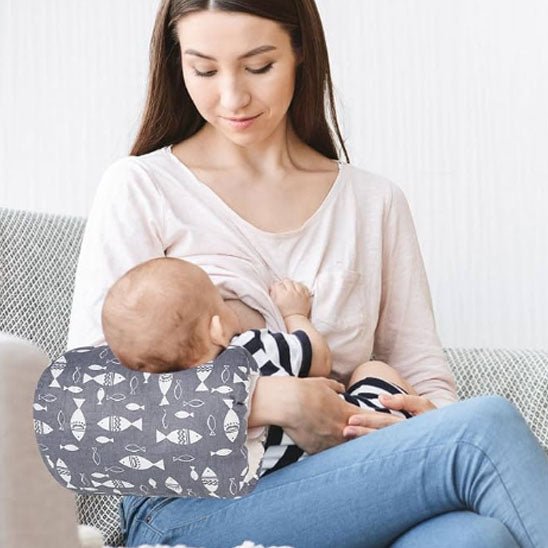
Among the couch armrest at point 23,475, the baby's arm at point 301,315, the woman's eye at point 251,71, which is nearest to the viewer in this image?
the couch armrest at point 23,475

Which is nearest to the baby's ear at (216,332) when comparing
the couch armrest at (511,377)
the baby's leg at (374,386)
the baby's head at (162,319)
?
the baby's head at (162,319)

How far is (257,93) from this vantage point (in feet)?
5.48

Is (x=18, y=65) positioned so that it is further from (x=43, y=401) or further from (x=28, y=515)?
(x=28, y=515)

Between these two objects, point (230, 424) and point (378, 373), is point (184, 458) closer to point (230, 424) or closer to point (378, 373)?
point (230, 424)

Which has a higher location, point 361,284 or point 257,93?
point 257,93

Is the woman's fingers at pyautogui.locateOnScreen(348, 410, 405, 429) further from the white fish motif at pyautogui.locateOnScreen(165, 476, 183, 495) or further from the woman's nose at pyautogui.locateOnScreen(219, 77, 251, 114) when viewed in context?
the woman's nose at pyautogui.locateOnScreen(219, 77, 251, 114)

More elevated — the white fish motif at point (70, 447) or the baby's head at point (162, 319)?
the baby's head at point (162, 319)

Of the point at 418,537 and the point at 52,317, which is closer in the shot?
the point at 418,537

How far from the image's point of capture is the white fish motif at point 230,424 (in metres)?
1.35

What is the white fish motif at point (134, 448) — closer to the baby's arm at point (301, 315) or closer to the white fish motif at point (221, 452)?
the white fish motif at point (221, 452)

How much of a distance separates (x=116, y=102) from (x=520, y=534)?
A: 167 centimetres

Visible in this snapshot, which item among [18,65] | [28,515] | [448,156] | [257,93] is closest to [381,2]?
[448,156]

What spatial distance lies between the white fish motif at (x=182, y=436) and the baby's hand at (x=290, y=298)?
1.07 feet

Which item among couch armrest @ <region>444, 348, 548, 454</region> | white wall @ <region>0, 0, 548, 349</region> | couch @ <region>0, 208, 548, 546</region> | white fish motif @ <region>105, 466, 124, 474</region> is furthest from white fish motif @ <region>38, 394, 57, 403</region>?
white wall @ <region>0, 0, 548, 349</region>
